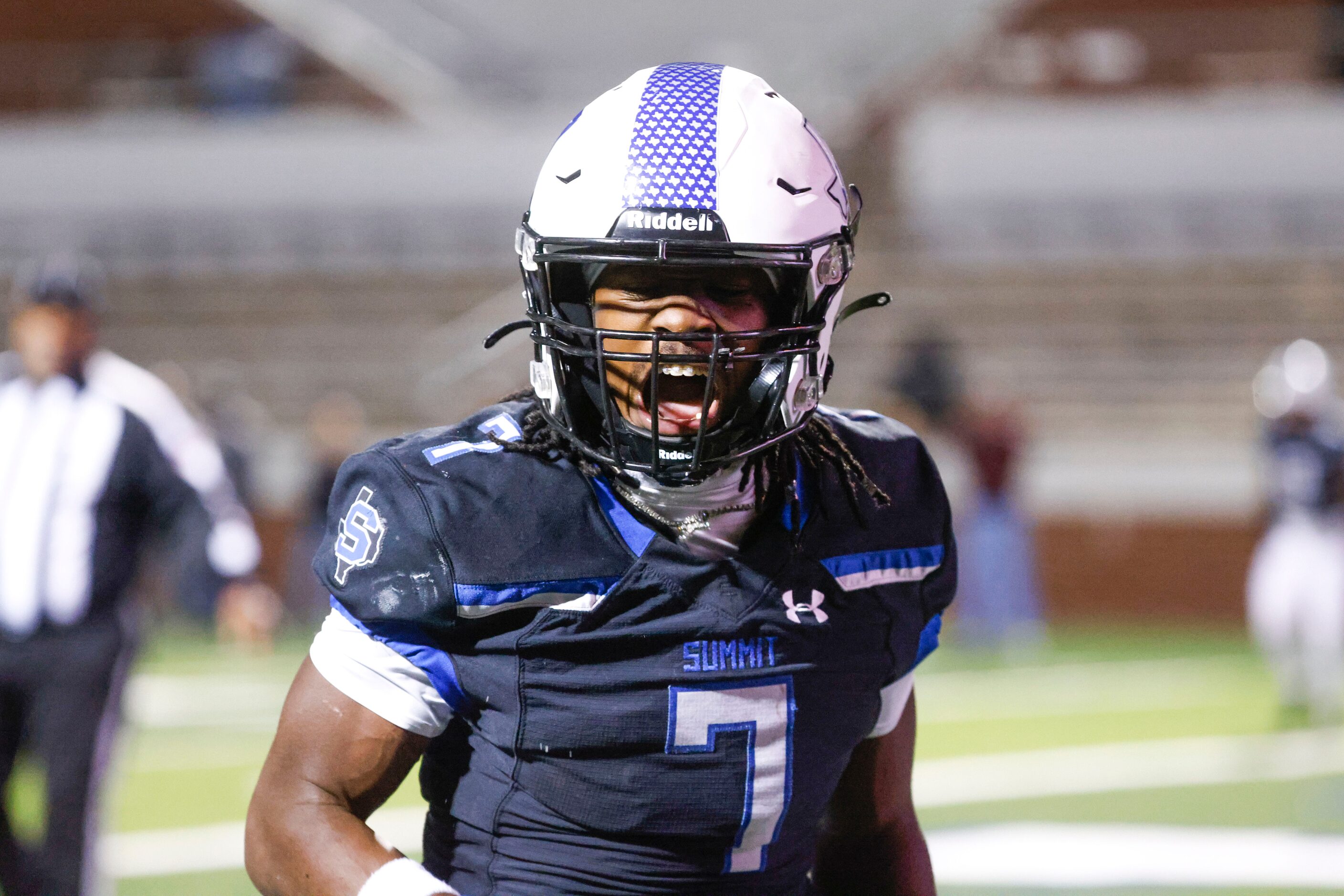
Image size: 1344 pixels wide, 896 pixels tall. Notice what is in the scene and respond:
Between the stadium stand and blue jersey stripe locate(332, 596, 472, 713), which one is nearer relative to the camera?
blue jersey stripe locate(332, 596, 472, 713)

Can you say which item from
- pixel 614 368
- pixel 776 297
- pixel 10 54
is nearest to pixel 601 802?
pixel 614 368

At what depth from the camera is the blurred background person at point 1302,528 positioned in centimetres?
824

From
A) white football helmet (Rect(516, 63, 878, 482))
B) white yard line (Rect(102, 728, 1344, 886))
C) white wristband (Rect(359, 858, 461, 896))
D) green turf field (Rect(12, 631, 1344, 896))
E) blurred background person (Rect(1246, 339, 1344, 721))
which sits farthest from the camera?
blurred background person (Rect(1246, 339, 1344, 721))

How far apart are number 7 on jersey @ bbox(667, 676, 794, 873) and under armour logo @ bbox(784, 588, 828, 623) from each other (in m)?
0.06

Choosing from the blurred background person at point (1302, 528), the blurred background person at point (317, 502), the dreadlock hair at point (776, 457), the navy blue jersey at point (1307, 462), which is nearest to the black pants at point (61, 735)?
the dreadlock hair at point (776, 457)

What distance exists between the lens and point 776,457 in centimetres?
186

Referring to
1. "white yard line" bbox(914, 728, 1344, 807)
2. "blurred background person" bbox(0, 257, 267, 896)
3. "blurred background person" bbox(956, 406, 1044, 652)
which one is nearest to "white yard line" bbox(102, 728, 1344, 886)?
"white yard line" bbox(914, 728, 1344, 807)

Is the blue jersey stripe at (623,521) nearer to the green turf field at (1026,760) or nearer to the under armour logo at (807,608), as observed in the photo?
the under armour logo at (807,608)

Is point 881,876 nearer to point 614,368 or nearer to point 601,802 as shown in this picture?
point 601,802

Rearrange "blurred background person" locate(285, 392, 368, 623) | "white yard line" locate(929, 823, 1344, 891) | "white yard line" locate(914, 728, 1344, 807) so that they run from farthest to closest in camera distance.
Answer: "blurred background person" locate(285, 392, 368, 623)
"white yard line" locate(914, 728, 1344, 807)
"white yard line" locate(929, 823, 1344, 891)

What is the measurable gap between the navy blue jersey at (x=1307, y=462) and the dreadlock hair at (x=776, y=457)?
7.22 metres

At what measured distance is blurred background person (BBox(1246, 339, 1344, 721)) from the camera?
8.24m

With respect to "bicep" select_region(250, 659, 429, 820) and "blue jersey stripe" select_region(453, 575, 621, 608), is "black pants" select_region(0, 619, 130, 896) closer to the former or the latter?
"bicep" select_region(250, 659, 429, 820)

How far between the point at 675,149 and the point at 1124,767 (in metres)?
5.42
